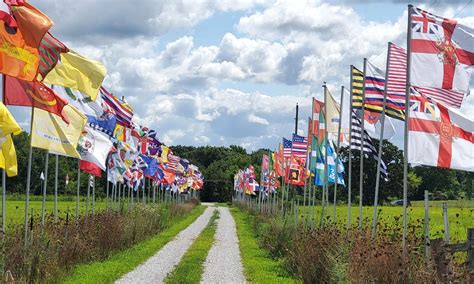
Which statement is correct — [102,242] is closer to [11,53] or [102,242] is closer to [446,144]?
A: [11,53]

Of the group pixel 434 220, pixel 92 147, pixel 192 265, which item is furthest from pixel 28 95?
pixel 434 220

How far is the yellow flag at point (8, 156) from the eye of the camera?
11805mm

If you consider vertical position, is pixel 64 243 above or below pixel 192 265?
above

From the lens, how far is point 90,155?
18750 mm

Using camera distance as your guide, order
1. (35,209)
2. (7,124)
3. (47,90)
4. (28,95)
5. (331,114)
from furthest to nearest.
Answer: (35,209), (331,114), (47,90), (28,95), (7,124)

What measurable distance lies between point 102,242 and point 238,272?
4879 mm

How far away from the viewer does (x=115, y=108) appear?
2228 cm

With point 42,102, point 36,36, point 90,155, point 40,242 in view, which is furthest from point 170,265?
point 36,36

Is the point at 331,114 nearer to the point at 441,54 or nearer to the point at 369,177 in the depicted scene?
the point at 441,54

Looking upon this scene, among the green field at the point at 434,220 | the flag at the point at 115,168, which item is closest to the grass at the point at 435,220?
the green field at the point at 434,220

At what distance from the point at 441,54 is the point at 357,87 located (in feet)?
22.6

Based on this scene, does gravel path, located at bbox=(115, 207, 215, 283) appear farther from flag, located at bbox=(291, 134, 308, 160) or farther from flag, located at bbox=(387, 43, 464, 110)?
flag, located at bbox=(387, 43, 464, 110)

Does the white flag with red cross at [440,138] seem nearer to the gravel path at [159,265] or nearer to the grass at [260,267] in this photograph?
the grass at [260,267]

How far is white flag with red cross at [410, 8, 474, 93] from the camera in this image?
39.5 ft
